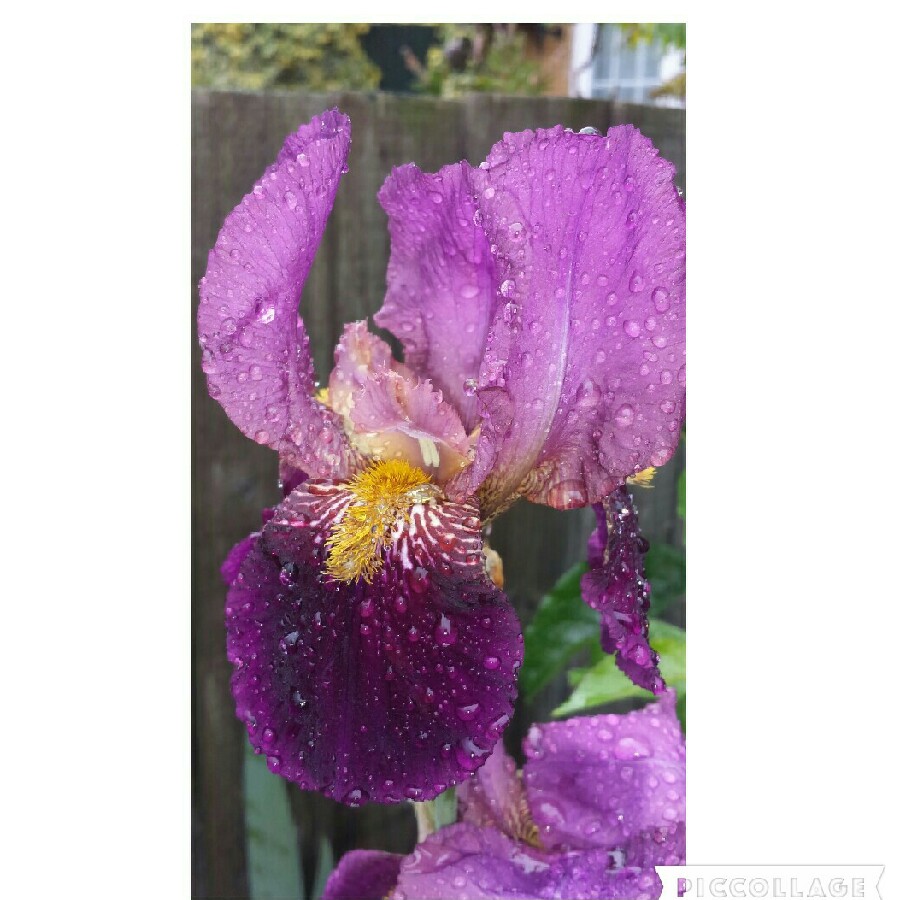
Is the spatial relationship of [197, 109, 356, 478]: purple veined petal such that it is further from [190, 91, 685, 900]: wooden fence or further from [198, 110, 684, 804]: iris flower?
[190, 91, 685, 900]: wooden fence

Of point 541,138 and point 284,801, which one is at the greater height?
point 541,138

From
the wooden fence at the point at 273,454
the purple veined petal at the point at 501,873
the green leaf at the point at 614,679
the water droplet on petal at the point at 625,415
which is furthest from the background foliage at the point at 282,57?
the purple veined petal at the point at 501,873

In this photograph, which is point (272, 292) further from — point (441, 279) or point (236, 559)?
point (236, 559)

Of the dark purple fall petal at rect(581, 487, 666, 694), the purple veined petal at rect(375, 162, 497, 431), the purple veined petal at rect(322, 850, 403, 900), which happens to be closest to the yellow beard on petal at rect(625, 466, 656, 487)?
the dark purple fall petal at rect(581, 487, 666, 694)
